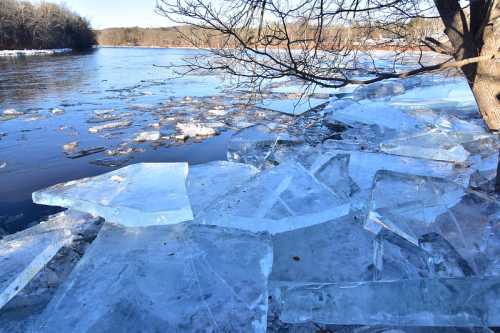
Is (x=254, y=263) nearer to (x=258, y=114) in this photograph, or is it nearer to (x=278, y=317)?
(x=278, y=317)

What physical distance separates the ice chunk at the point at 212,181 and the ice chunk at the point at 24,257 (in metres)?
0.89

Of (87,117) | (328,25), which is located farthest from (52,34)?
(328,25)

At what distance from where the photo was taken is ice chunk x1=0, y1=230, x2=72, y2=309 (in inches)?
74.6

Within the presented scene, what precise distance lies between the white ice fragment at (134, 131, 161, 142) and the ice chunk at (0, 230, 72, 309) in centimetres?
301

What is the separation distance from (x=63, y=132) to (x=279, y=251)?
195 inches

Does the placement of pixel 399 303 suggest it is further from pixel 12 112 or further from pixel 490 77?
pixel 12 112

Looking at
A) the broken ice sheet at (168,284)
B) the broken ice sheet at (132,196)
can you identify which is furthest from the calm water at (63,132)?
the broken ice sheet at (168,284)

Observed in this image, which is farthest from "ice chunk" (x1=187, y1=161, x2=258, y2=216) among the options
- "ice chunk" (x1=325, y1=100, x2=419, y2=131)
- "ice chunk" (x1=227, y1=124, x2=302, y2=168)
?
"ice chunk" (x1=325, y1=100, x2=419, y2=131)

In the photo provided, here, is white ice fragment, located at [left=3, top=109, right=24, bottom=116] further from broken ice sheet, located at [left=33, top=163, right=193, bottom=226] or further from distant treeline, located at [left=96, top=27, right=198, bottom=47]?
distant treeline, located at [left=96, top=27, right=198, bottom=47]

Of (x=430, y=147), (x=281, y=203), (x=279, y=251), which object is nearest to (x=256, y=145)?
(x=430, y=147)

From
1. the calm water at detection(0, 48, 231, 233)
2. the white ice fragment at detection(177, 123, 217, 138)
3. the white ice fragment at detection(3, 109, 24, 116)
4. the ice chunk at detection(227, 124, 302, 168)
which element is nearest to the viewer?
Answer: the calm water at detection(0, 48, 231, 233)

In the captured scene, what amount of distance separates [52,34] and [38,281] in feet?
127

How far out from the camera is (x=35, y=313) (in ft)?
6.12

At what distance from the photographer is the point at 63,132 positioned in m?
5.94
